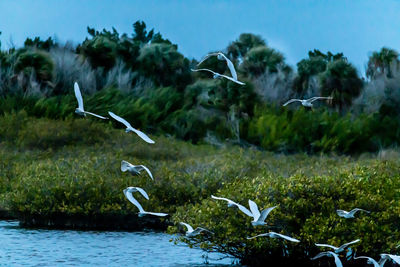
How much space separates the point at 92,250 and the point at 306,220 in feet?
15.2

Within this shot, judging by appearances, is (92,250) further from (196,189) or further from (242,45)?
(242,45)

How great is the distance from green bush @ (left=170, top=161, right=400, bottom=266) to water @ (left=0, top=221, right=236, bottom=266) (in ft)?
3.89

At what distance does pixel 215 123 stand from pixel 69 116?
18.6ft

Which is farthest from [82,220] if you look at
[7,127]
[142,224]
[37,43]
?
[37,43]

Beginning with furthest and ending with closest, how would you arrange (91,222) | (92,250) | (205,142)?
(205,142)
(91,222)
(92,250)

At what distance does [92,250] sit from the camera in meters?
14.8

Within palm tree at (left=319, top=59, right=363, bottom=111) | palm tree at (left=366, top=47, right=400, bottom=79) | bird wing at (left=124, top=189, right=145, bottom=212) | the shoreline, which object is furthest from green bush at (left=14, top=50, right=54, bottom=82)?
bird wing at (left=124, top=189, right=145, bottom=212)

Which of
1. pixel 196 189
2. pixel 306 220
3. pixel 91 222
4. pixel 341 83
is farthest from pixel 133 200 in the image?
pixel 341 83

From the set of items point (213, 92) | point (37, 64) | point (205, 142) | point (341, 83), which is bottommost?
point (205, 142)

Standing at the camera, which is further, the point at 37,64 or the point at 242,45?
the point at 242,45

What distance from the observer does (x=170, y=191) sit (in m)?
18.1

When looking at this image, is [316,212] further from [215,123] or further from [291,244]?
[215,123]

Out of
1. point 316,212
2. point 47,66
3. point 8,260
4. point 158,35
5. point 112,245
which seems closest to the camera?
point 316,212

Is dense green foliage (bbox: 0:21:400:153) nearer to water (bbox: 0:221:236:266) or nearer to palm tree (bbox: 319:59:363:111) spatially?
palm tree (bbox: 319:59:363:111)
